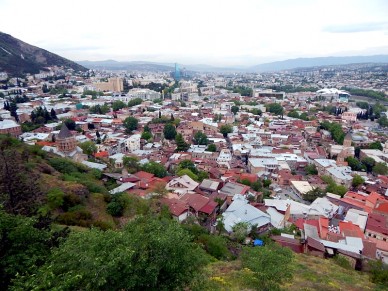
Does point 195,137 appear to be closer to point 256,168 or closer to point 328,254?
point 256,168

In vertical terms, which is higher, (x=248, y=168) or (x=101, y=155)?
(x=101, y=155)

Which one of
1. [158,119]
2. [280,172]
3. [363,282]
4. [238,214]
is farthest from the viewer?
[158,119]

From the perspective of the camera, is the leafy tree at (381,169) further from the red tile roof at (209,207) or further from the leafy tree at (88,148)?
the leafy tree at (88,148)

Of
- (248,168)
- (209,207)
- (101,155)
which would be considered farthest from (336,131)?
(101,155)

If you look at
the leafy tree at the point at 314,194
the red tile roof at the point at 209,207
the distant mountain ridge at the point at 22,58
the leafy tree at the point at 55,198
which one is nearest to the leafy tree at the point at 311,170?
the leafy tree at the point at 314,194

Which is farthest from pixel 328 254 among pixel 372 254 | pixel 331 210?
pixel 331 210

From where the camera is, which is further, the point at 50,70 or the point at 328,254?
the point at 50,70

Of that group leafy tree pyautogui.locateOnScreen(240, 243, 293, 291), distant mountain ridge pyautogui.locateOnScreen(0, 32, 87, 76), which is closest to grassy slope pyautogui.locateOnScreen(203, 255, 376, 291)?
leafy tree pyautogui.locateOnScreen(240, 243, 293, 291)

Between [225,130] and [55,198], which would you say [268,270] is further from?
[225,130]
